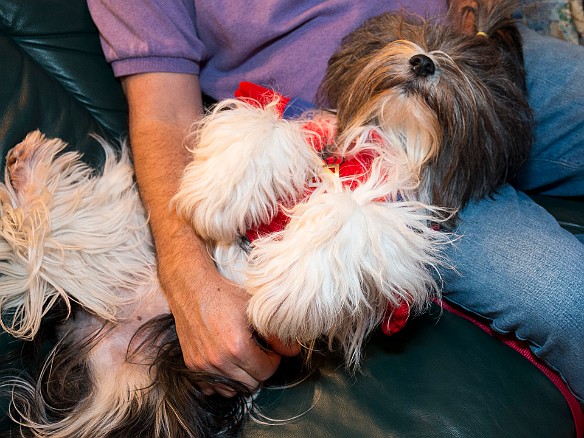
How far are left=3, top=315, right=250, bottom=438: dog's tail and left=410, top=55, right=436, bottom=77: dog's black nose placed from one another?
2.84 feet

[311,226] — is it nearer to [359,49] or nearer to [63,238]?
[359,49]

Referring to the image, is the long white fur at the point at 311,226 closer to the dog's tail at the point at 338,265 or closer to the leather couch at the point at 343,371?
the dog's tail at the point at 338,265

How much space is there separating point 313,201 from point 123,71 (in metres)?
0.82

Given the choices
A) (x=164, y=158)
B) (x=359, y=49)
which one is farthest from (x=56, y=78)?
(x=359, y=49)

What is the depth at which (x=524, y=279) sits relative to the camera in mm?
1479

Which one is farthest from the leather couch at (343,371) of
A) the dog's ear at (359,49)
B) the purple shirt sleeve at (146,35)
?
the dog's ear at (359,49)

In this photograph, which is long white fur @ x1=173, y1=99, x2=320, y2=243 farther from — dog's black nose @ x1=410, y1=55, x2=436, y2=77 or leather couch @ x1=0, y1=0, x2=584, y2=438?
leather couch @ x1=0, y1=0, x2=584, y2=438

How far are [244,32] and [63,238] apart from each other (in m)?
0.81

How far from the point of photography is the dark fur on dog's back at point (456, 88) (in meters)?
1.30

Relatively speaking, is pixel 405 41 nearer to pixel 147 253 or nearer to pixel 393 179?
pixel 393 179

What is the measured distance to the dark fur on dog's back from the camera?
130cm

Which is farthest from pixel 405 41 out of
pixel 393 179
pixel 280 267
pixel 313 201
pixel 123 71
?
pixel 123 71

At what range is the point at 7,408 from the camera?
1.36 meters

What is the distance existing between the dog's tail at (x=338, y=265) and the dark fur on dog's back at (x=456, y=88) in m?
0.17
